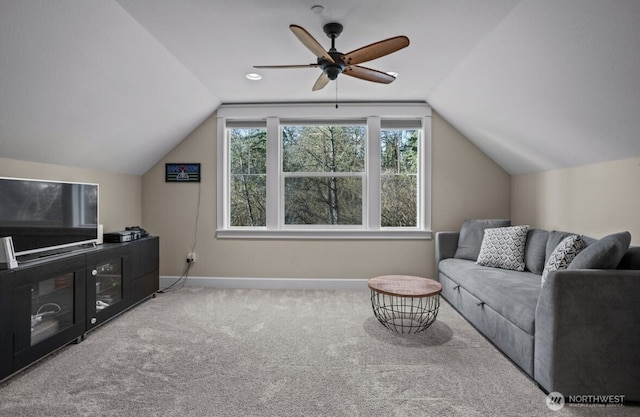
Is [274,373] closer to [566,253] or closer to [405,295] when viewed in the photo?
[405,295]

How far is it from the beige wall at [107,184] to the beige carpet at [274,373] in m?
1.26

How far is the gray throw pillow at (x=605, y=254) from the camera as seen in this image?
1846 millimetres

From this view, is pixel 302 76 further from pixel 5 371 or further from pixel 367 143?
pixel 5 371

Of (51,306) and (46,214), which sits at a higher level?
(46,214)

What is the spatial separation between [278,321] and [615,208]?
305 centimetres

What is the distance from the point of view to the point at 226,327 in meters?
2.77

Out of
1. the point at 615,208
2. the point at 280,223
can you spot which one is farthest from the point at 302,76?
the point at 615,208

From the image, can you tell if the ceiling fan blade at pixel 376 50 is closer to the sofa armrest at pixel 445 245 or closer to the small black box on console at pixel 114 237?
the sofa armrest at pixel 445 245

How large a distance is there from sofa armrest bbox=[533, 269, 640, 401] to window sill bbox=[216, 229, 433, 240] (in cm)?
223

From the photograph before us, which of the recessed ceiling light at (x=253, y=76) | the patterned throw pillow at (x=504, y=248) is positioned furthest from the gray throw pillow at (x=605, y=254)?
the recessed ceiling light at (x=253, y=76)

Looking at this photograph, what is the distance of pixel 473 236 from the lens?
3.60 meters

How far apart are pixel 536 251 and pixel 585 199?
626mm

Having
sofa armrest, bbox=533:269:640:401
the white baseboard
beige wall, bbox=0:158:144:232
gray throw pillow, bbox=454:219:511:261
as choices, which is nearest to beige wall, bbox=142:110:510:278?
the white baseboard

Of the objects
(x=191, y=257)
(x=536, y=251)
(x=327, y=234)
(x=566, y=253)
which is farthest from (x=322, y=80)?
(x=191, y=257)
